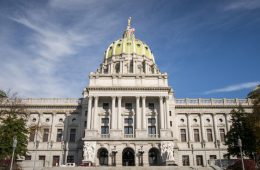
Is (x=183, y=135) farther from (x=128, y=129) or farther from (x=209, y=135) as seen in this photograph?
(x=128, y=129)

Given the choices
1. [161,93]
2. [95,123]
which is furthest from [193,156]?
[95,123]

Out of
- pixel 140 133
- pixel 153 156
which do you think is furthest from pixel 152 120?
pixel 153 156

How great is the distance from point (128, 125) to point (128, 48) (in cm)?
3425

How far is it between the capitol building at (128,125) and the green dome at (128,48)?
2372cm

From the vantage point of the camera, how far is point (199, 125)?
2356 inches

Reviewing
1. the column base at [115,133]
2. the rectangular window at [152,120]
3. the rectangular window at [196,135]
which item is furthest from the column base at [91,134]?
the rectangular window at [196,135]

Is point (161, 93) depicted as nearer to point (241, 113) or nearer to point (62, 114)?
point (241, 113)

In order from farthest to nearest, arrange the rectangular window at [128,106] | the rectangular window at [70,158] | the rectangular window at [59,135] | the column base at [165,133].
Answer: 1. the rectangular window at [59,135]
2. the rectangular window at [70,158]
3. the rectangular window at [128,106]
4. the column base at [165,133]

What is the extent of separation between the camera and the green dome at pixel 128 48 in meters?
81.1

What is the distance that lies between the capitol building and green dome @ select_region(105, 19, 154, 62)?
2372 centimetres

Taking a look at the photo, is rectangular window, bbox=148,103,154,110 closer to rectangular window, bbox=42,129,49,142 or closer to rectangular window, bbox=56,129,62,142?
rectangular window, bbox=56,129,62,142

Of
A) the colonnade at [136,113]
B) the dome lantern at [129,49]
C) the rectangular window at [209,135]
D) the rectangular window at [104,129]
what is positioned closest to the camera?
the colonnade at [136,113]

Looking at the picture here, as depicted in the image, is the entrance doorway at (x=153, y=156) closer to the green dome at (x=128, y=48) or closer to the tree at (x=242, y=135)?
the tree at (x=242, y=135)

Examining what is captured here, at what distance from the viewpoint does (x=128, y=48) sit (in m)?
81.8
